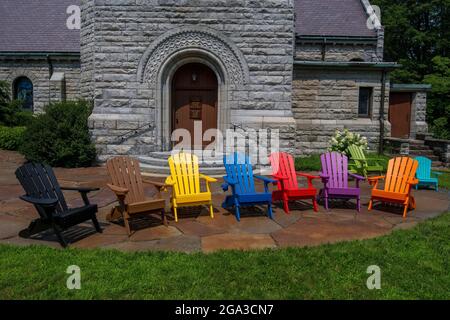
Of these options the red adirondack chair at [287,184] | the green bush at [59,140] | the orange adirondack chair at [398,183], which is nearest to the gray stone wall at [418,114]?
the orange adirondack chair at [398,183]

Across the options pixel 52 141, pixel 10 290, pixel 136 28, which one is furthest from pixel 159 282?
pixel 136 28

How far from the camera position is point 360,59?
17.2 metres

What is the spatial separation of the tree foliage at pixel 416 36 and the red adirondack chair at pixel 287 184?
23.6 meters

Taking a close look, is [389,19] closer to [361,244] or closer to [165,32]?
[165,32]

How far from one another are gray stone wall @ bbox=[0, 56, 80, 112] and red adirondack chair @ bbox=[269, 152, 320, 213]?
1385 cm

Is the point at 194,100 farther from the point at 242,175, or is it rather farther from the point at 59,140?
the point at 242,175

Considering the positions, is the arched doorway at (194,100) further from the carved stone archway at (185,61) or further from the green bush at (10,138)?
the green bush at (10,138)

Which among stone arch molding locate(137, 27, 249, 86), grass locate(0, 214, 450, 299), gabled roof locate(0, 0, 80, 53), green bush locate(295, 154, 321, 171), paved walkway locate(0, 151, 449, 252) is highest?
gabled roof locate(0, 0, 80, 53)

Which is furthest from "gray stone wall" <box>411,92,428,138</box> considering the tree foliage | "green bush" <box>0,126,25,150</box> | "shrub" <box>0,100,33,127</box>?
"shrub" <box>0,100,33,127</box>

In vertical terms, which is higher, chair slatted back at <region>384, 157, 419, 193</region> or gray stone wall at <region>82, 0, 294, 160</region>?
gray stone wall at <region>82, 0, 294, 160</region>

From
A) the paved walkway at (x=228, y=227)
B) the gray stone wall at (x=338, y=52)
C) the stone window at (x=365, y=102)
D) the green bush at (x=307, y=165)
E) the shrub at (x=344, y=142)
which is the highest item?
the gray stone wall at (x=338, y=52)

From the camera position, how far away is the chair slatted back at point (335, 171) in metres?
6.67

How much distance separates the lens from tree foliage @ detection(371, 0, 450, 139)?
2852cm

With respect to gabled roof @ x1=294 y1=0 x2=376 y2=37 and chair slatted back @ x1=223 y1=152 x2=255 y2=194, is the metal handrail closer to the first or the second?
chair slatted back @ x1=223 y1=152 x2=255 y2=194
